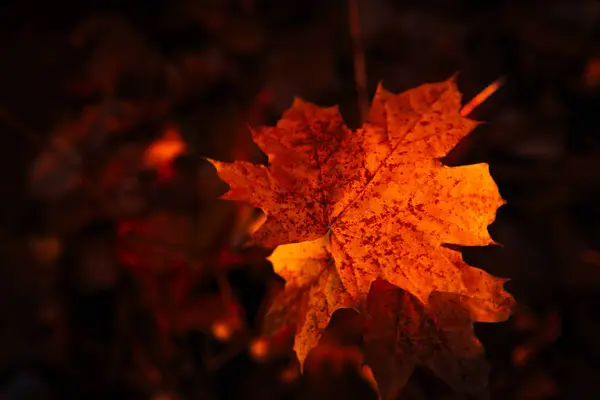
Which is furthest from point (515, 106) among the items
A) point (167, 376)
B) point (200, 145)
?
point (167, 376)

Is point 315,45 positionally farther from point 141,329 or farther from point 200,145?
point 141,329

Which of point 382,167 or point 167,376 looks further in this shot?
point 167,376

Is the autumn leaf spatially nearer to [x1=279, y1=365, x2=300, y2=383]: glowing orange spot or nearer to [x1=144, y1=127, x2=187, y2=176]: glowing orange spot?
[x1=279, y1=365, x2=300, y2=383]: glowing orange spot

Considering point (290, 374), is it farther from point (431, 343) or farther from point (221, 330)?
point (431, 343)

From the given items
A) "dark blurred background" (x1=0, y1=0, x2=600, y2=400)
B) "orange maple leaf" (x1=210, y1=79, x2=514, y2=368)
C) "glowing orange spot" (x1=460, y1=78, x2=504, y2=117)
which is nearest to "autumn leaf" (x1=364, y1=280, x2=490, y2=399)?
"orange maple leaf" (x1=210, y1=79, x2=514, y2=368)

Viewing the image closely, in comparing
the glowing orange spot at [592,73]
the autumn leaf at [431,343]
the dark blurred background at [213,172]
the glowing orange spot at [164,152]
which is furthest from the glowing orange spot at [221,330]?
the glowing orange spot at [592,73]

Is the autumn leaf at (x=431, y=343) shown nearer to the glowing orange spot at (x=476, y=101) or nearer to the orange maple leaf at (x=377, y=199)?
the orange maple leaf at (x=377, y=199)

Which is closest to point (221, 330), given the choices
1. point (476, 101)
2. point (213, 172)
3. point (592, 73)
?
point (213, 172)
